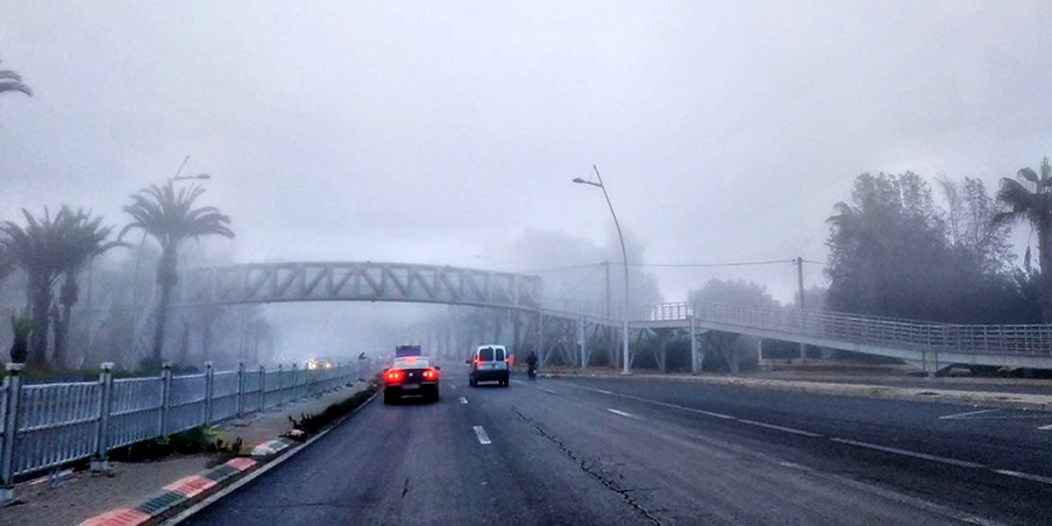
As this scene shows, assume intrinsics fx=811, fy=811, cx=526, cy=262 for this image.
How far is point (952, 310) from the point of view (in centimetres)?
5472

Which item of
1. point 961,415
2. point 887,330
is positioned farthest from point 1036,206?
point 961,415

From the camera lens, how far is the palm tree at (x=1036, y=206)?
45.8 m

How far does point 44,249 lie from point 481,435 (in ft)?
120

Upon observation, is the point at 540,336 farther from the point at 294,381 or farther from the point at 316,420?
the point at 316,420

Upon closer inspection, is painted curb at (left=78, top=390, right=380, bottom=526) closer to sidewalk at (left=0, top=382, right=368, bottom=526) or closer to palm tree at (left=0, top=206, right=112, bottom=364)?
sidewalk at (left=0, top=382, right=368, bottom=526)

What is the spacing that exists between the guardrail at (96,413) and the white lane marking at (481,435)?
19.0 feet

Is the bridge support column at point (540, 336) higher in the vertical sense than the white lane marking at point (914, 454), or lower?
higher

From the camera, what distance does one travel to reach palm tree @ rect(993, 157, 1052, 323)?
4578 cm

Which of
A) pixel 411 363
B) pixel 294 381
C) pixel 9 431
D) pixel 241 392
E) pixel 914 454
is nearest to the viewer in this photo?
pixel 9 431

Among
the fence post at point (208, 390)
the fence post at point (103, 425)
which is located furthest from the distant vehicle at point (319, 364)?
the fence post at point (103, 425)

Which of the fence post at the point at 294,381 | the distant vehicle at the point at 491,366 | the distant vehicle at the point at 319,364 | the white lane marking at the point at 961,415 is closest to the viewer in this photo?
the white lane marking at the point at 961,415

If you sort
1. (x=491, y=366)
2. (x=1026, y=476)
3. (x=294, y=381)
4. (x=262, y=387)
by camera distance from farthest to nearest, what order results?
(x=491, y=366), (x=294, y=381), (x=262, y=387), (x=1026, y=476)

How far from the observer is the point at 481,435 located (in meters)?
→ 16.7

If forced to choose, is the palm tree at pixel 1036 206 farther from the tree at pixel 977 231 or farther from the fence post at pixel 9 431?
the fence post at pixel 9 431
